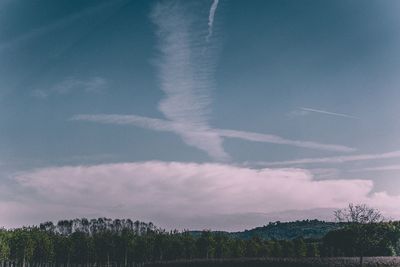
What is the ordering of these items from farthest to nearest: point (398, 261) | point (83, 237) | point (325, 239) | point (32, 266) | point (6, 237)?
point (325, 239)
point (83, 237)
point (32, 266)
point (6, 237)
point (398, 261)

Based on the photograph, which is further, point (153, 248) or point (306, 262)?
point (153, 248)

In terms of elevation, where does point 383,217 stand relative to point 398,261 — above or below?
above

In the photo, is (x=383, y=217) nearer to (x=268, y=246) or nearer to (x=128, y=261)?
(x=268, y=246)

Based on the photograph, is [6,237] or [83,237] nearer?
[6,237]

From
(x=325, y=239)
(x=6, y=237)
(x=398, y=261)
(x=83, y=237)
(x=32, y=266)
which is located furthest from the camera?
(x=325, y=239)

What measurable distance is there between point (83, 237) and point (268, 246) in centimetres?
5994

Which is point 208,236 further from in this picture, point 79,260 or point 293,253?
point 79,260

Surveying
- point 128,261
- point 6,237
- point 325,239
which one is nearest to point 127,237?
point 128,261

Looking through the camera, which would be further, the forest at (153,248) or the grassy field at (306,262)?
the forest at (153,248)

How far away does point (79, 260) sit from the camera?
150 metres

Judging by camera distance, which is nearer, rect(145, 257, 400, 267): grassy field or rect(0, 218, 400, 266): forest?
rect(145, 257, 400, 267): grassy field

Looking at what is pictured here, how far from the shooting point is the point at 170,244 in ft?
496

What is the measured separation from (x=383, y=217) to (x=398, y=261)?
22.9ft

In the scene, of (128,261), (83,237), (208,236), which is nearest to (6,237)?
(83,237)
